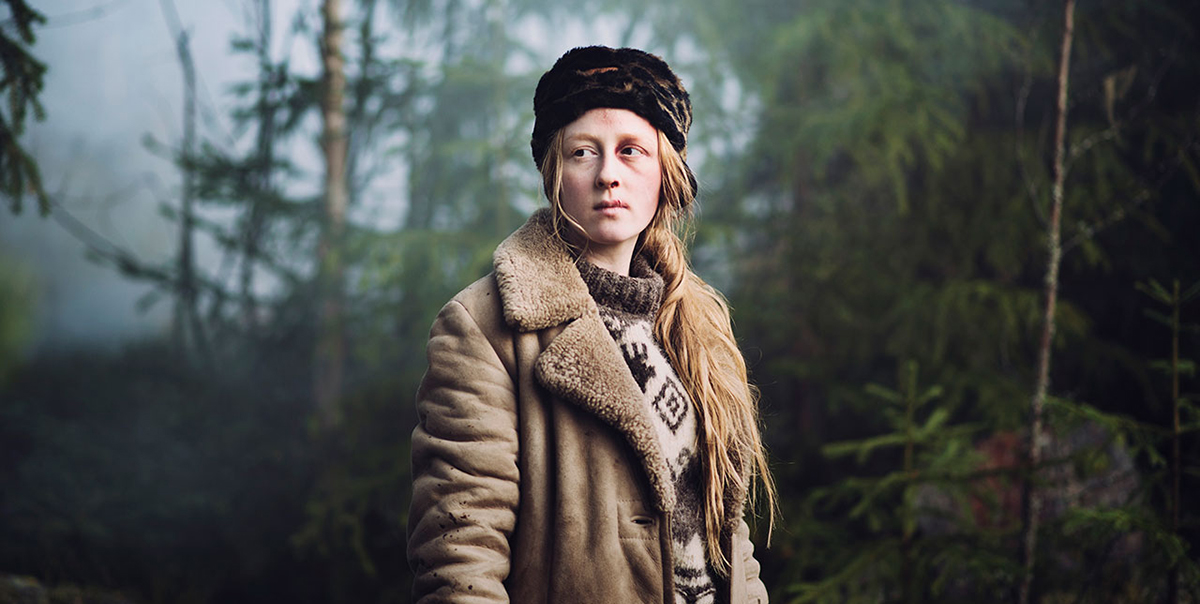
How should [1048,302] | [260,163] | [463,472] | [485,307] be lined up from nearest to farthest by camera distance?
[463,472], [485,307], [1048,302], [260,163]

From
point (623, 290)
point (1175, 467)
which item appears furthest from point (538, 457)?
point (1175, 467)

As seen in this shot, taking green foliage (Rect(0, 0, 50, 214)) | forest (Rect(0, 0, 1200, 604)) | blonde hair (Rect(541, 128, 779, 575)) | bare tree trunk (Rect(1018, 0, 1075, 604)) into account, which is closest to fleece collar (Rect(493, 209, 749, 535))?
blonde hair (Rect(541, 128, 779, 575))

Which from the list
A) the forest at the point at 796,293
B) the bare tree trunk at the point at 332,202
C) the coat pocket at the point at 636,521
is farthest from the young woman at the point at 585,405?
the bare tree trunk at the point at 332,202

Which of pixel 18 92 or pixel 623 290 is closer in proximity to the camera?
pixel 623 290

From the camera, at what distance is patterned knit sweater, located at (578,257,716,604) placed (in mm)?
1506

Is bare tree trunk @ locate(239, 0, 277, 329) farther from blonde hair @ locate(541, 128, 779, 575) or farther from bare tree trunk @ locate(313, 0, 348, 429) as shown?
blonde hair @ locate(541, 128, 779, 575)

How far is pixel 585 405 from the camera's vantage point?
1350 millimetres

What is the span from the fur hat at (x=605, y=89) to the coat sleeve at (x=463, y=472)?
458mm

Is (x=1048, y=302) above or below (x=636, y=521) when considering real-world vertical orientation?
above

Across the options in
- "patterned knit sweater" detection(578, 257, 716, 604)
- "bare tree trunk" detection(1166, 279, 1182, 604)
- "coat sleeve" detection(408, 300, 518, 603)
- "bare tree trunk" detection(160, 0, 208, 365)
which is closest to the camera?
"coat sleeve" detection(408, 300, 518, 603)

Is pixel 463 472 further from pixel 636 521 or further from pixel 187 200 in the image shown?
pixel 187 200

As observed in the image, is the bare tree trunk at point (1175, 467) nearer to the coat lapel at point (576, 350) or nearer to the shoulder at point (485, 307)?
the coat lapel at point (576, 350)

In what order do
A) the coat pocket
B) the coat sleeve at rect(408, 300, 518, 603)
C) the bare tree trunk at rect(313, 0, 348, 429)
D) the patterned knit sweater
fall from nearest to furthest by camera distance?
the coat sleeve at rect(408, 300, 518, 603)
the coat pocket
the patterned knit sweater
the bare tree trunk at rect(313, 0, 348, 429)

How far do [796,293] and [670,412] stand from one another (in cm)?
377
